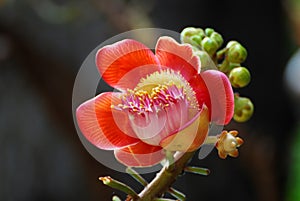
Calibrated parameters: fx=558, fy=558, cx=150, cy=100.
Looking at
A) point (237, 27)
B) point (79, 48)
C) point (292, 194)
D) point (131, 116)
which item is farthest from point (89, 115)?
point (237, 27)

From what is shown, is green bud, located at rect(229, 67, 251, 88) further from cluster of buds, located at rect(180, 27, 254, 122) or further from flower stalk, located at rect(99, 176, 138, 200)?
flower stalk, located at rect(99, 176, 138, 200)

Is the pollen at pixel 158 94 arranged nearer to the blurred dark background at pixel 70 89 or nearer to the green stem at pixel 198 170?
the green stem at pixel 198 170

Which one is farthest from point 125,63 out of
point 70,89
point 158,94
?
point 70,89

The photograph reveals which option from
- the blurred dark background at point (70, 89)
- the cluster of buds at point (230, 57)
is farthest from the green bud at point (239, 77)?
the blurred dark background at point (70, 89)

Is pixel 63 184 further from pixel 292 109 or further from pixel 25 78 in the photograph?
pixel 292 109

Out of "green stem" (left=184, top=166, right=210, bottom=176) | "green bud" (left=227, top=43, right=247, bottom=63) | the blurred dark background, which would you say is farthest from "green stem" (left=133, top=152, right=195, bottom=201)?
the blurred dark background

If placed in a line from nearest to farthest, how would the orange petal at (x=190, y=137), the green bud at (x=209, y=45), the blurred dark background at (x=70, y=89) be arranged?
the orange petal at (x=190, y=137)
the green bud at (x=209, y=45)
the blurred dark background at (x=70, y=89)
